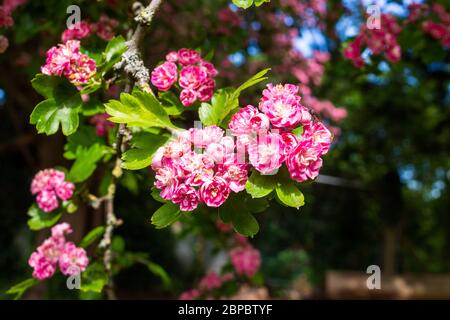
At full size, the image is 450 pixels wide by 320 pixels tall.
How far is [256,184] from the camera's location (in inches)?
56.8

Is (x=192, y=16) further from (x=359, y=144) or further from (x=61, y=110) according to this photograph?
(x=359, y=144)

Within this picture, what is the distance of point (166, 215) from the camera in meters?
1.55

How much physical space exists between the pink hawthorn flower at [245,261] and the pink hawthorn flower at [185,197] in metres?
1.81

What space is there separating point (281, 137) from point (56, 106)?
2.76ft

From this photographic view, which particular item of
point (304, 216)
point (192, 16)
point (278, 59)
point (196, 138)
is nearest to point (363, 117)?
point (304, 216)

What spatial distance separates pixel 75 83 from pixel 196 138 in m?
0.55

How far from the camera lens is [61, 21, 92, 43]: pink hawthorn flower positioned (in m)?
2.12

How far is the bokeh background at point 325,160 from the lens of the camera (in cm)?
359

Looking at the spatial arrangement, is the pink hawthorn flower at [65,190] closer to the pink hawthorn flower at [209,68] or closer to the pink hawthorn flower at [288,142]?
the pink hawthorn flower at [209,68]

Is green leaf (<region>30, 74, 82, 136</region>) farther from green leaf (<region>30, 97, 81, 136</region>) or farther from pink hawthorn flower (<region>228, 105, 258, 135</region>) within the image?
pink hawthorn flower (<region>228, 105, 258, 135</region>)

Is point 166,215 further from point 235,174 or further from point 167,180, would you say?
point 235,174

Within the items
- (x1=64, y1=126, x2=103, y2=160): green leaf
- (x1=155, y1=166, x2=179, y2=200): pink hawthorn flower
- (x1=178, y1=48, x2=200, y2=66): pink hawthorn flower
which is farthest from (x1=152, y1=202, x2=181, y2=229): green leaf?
(x1=64, y1=126, x2=103, y2=160): green leaf

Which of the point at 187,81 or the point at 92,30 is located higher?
the point at 92,30
